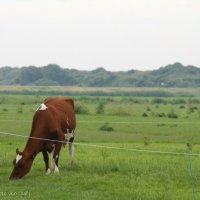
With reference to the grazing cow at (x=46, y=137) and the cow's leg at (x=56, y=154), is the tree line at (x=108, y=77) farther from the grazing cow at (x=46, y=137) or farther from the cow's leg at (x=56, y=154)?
the cow's leg at (x=56, y=154)

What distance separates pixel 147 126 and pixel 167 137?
18.4 feet

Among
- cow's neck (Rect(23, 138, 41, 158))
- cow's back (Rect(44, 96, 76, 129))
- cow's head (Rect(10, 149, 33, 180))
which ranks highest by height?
cow's back (Rect(44, 96, 76, 129))

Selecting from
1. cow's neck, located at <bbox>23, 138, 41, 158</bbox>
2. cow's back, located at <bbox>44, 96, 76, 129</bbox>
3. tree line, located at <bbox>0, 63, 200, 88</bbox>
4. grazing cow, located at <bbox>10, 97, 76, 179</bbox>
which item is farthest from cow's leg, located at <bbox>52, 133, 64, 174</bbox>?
tree line, located at <bbox>0, 63, 200, 88</bbox>

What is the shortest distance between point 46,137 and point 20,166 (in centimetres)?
121

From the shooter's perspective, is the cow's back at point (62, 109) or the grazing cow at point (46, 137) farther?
the cow's back at point (62, 109)

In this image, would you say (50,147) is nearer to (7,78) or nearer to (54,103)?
(54,103)

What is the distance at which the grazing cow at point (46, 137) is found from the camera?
13.6 m

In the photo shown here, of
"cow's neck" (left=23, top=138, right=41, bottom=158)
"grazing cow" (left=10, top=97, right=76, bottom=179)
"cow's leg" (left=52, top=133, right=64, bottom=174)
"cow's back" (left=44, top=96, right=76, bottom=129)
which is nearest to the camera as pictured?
"grazing cow" (left=10, top=97, right=76, bottom=179)

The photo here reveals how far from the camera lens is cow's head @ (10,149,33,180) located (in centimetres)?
1345

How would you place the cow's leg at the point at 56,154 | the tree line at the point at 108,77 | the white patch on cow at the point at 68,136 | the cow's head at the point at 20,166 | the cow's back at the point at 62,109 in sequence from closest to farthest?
the cow's head at the point at 20,166 < the cow's leg at the point at 56,154 < the cow's back at the point at 62,109 < the white patch on cow at the point at 68,136 < the tree line at the point at 108,77

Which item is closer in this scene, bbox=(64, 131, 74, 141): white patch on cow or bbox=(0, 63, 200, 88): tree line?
bbox=(64, 131, 74, 141): white patch on cow

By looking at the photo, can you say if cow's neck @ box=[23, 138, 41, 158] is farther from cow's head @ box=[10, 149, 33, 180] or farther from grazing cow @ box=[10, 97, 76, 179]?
cow's head @ box=[10, 149, 33, 180]

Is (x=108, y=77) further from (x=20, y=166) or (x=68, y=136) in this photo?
(x=20, y=166)

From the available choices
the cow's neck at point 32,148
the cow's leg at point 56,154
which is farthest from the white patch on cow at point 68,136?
the cow's neck at point 32,148
